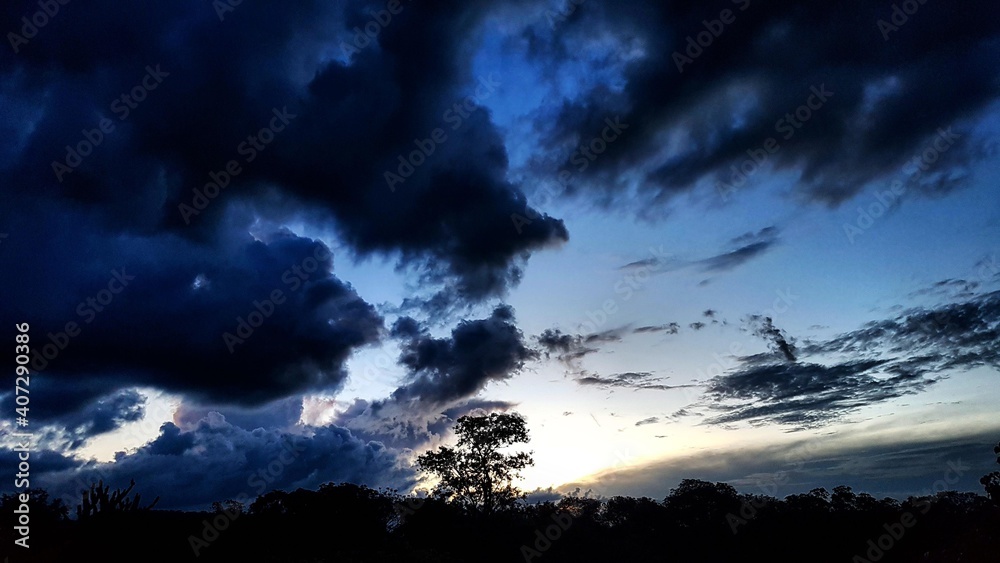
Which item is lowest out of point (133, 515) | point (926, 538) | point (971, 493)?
point (971, 493)

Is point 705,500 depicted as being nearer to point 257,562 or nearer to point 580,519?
point 580,519

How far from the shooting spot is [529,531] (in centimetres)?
4631

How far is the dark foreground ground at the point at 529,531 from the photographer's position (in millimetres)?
19000

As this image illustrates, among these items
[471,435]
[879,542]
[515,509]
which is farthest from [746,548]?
[471,435]

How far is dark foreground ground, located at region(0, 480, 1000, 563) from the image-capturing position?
62.3ft

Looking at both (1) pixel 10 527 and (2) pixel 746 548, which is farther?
(2) pixel 746 548

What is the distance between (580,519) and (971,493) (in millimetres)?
56651

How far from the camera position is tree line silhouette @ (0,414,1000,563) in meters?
19.0

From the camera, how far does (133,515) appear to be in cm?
1888

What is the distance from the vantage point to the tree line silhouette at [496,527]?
62.3 ft

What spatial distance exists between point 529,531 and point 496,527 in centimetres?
351

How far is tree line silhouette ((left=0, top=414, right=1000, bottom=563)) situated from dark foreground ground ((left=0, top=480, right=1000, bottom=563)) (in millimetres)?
105

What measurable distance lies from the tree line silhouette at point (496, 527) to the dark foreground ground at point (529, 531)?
11 cm

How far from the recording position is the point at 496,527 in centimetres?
4450
